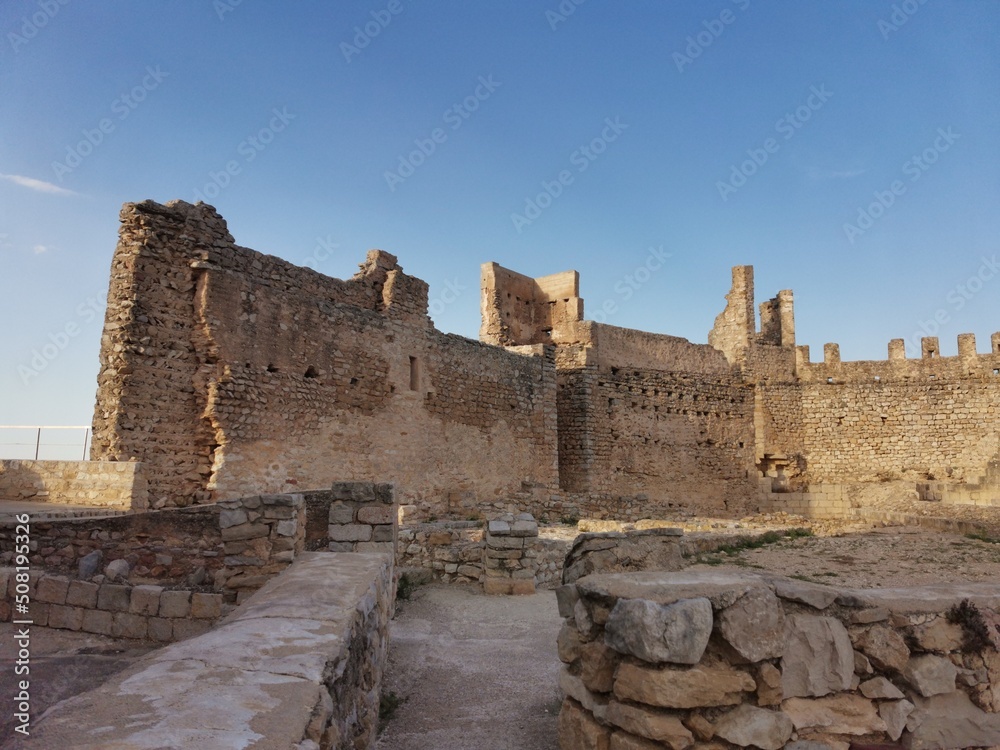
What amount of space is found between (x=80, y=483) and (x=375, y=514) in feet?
16.1

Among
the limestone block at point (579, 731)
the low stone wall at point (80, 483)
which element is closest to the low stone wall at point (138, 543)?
the low stone wall at point (80, 483)

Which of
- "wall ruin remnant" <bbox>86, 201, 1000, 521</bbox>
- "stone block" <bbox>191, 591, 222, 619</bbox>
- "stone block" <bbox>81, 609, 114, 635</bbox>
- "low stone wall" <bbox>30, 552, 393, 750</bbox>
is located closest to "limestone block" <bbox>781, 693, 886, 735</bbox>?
"low stone wall" <bbox>30, 552, 393, 750</bbox>

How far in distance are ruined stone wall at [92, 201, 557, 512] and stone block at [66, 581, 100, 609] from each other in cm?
490

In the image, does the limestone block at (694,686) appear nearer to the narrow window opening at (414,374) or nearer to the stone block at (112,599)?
the stone block at (112,599)

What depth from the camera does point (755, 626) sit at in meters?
3.09

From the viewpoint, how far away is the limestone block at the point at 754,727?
9.78 ft

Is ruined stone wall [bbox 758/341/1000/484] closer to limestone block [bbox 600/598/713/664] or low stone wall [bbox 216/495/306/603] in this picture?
low stone wall [bbox 216/495/306/603]

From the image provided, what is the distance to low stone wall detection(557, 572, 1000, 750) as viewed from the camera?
119 inches

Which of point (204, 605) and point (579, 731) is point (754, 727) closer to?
point (579, 731)

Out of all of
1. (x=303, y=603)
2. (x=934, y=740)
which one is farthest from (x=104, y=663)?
(x=934, y=740)

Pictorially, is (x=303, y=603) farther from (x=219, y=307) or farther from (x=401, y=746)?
(x=219, y=307)

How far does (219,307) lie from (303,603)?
899 cm

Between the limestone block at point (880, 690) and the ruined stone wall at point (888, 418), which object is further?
the ruined stone wall at point (888, 418)

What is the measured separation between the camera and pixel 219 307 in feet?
37.5
